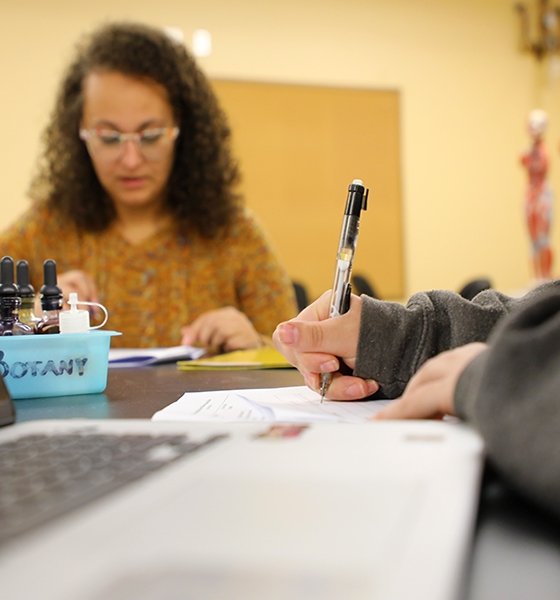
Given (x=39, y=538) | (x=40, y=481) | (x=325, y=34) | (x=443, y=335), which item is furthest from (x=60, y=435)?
(x=325, y=34)

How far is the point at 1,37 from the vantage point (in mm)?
4152

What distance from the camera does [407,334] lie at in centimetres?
76

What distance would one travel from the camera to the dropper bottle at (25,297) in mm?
924

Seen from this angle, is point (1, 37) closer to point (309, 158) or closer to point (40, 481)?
point (309, 158)

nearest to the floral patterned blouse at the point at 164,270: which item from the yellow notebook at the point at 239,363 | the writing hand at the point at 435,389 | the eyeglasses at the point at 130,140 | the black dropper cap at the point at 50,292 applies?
the eyeglasses at the point at 130,140

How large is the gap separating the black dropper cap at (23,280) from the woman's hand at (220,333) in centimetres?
53

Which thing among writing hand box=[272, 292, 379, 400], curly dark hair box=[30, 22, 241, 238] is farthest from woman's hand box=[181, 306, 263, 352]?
writing hand box=[272, 292, 379, 400]

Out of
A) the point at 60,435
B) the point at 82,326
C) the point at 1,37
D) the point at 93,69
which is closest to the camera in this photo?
the point at 60,435

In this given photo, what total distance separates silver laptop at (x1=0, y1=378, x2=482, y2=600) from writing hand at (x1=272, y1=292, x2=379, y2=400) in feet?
1.04

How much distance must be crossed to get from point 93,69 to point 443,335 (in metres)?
1.30

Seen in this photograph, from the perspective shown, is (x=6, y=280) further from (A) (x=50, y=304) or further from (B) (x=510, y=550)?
(B) (x=510, y=550)

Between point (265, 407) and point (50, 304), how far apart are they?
359mm

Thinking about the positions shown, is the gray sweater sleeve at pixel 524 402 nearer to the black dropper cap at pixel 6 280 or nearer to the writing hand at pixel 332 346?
the writing hand at pixel 332 346

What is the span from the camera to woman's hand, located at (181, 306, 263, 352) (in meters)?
1.45
